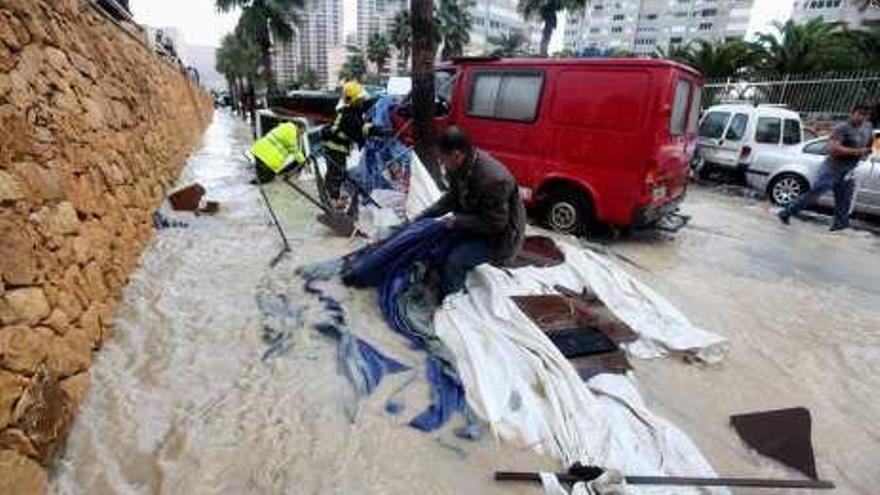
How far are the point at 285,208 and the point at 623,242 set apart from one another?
4474 mm

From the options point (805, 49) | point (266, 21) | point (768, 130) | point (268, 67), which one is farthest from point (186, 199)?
point (805, 49)

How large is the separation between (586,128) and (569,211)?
1.06m

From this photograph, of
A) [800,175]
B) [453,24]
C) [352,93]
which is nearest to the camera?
[352,93]

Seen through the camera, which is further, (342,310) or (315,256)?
(315,256)

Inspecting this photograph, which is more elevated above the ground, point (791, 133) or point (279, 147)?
point (791, 133)

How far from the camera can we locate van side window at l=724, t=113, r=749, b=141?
1077 cm

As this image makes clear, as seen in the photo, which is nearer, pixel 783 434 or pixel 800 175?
pixel 783 434

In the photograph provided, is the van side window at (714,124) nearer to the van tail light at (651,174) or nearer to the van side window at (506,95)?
the van tail light at (651,174)

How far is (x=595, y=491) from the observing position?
241 centimetres

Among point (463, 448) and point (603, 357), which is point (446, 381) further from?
point (603, 357)

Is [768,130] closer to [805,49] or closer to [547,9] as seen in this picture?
[805,49]

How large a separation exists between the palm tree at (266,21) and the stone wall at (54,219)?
60.2 feet

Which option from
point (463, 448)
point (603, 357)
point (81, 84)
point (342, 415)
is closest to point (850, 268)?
point (603, 357)

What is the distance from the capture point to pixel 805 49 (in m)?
22.1
